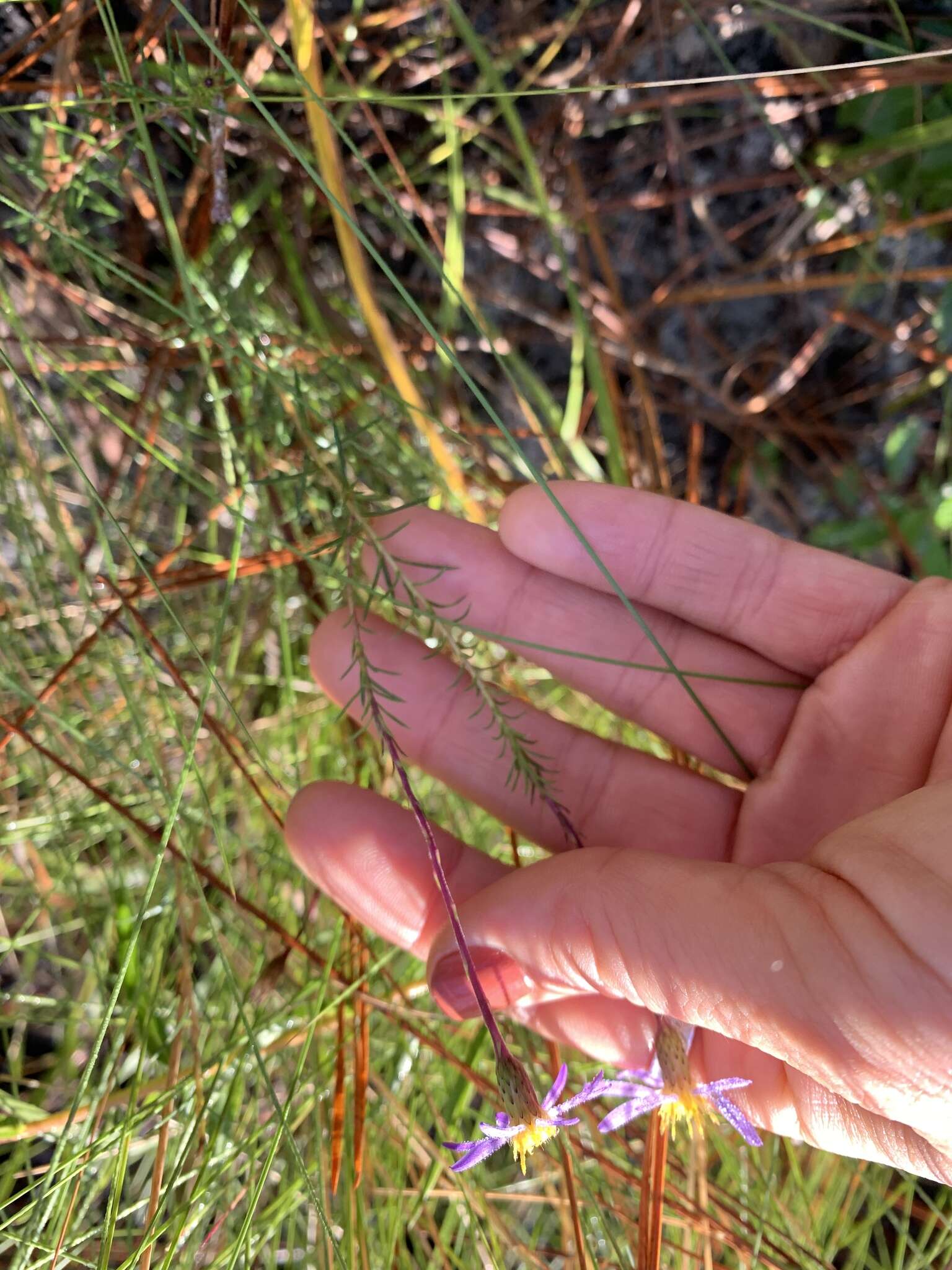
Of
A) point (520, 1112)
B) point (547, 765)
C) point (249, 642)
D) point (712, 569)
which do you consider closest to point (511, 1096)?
point (520, 1112)

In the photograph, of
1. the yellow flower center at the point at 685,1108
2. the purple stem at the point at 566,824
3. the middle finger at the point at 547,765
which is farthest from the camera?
the middle finger at the point at 547,765

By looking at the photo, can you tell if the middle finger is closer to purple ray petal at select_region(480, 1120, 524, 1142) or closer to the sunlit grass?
the sunlit grass

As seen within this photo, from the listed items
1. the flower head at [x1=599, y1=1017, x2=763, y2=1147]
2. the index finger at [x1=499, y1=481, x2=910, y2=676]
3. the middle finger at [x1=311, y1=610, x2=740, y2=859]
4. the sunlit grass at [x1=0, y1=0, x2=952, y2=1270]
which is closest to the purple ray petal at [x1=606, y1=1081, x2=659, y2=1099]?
the flower head at [x1=599, y1=1017, x2=763, y2=1147]

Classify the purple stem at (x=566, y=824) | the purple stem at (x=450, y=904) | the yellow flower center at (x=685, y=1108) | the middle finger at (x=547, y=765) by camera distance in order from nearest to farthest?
the purple stem at (x=450, y=904) < the yellow flower center at (x=685, y=1108) < the purple stem at (x=566, y=824) < the middle finger at (x=547, y=765)

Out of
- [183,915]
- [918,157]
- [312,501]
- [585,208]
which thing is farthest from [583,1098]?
[918,157]

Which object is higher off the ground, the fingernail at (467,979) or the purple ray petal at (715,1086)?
the fingernail at (467,979)

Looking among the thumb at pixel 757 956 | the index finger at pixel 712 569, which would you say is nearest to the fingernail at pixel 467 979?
the thumb at pixel 757 956

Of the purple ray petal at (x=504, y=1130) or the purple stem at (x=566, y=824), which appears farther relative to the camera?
the purple stem at (x=566, y=824)

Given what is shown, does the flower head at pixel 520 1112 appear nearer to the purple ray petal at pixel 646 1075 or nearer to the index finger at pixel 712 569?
the purple ray petal at pixel 646 1075
